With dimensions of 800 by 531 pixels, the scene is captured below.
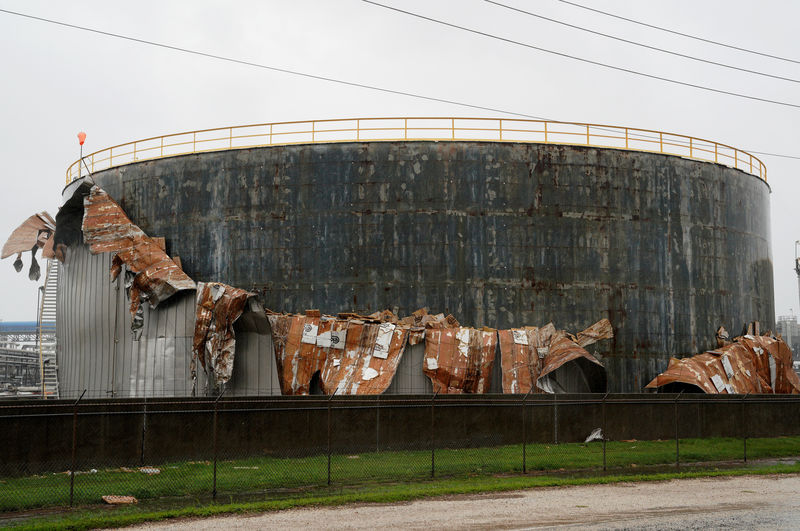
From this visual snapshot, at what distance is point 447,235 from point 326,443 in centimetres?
1168

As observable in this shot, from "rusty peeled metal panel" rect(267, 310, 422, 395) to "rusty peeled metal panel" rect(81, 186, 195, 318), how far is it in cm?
406

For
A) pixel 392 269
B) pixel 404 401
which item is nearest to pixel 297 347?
pixel 392 269

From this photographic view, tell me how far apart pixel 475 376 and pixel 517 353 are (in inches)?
71.2

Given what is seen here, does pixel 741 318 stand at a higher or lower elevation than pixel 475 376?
higher

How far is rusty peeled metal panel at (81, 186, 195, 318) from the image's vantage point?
30203 millimetres

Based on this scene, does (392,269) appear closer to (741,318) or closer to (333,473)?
(333,473)

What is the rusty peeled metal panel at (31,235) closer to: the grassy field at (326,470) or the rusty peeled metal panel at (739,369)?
the grassy field at (326,470)

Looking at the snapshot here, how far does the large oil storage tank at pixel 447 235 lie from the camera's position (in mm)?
31438

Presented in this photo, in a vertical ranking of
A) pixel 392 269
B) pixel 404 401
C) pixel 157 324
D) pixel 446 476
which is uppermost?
pixel 392 269

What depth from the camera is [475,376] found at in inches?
1140

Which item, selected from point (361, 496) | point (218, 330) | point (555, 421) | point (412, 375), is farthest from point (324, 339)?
point (361, 496)

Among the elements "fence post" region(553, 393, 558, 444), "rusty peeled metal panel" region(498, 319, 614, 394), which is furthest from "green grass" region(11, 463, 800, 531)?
"rusty peeled metal panel" region(498, 319, 614, 394)

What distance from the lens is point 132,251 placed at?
31.3m

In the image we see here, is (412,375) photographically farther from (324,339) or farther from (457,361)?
(324,339)
